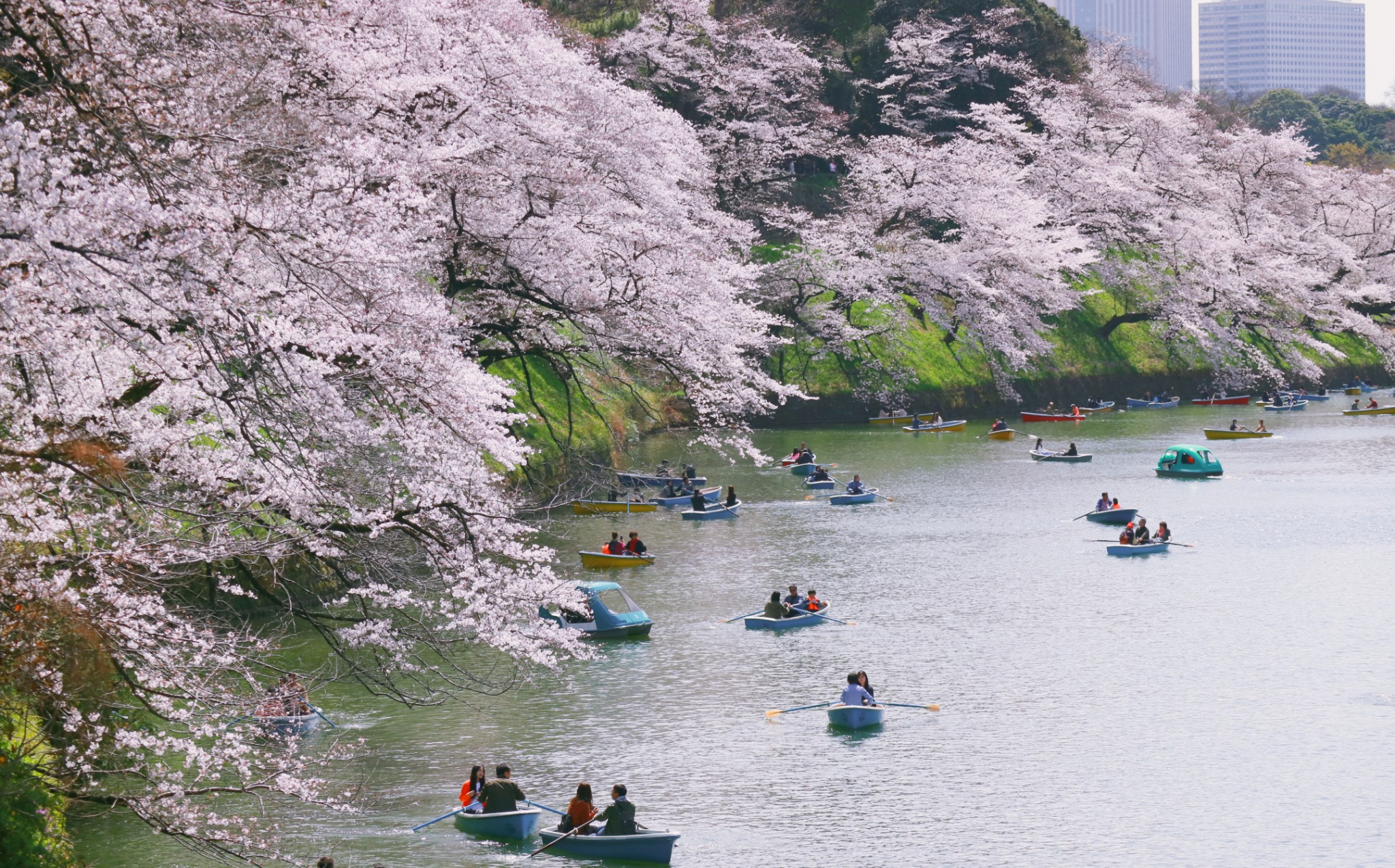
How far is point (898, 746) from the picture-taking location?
771 inches

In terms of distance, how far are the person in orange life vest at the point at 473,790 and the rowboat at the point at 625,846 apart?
1.19 m

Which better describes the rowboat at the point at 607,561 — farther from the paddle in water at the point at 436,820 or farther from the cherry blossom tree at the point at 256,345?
the paddle in water at the point at 436,820

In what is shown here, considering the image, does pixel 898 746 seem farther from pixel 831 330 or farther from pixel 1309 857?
pixel 831 330

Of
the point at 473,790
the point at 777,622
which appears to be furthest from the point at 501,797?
the point at 777,622

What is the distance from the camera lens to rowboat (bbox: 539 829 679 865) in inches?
602

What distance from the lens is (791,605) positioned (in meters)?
27.0

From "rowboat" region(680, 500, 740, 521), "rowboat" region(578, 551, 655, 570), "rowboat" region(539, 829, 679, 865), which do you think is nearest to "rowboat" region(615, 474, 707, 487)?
"rowboat" region(680, 500, 740, 521)

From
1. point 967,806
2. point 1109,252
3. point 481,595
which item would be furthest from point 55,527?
point 1109,252

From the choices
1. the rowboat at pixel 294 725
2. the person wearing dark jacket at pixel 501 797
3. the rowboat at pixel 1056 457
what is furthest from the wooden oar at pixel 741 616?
the rowboat at pixel 1056 457

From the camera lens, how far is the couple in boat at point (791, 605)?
26.7 m

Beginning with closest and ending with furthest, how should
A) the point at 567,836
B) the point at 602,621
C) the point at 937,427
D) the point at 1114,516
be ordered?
the point at 567,836, the point at 602,621, the point at 1114,516, the point at 937,427

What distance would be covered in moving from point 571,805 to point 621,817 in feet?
2.44

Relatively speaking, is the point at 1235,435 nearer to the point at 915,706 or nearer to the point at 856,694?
the point at 915,706

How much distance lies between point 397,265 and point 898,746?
9934 millimetres
